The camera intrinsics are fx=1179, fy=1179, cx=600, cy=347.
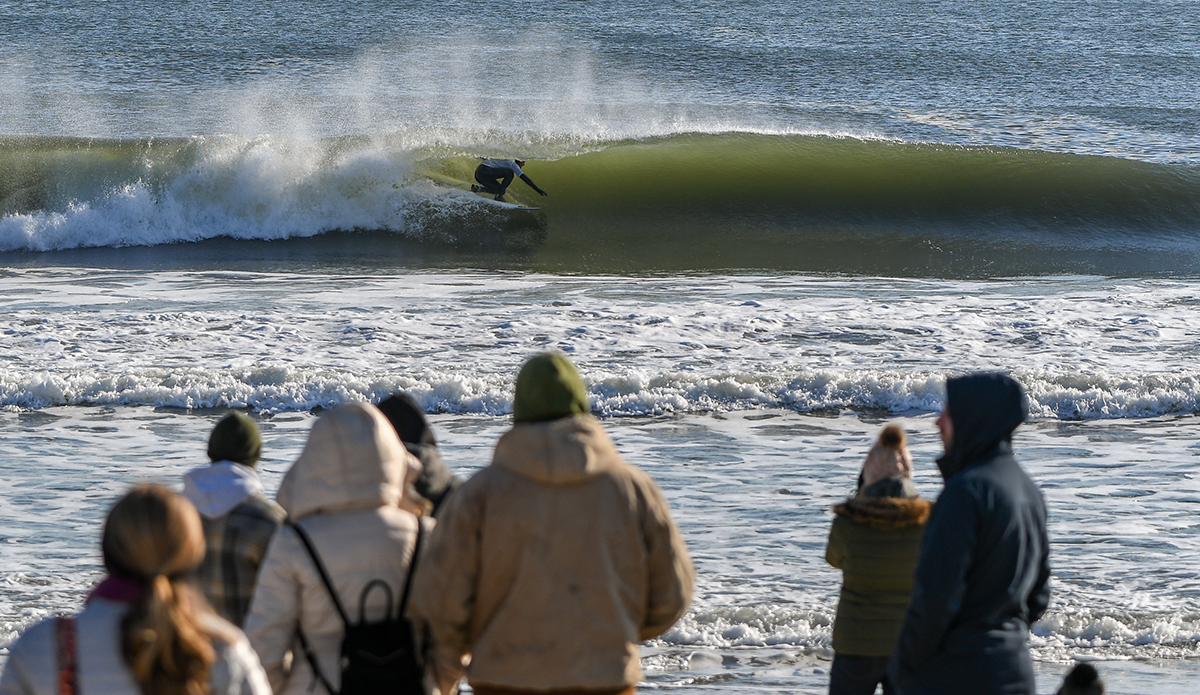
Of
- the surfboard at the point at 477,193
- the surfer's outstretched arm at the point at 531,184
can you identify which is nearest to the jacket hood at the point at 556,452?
the surfboard at the point at 477,193

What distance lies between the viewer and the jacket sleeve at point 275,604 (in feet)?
7.75

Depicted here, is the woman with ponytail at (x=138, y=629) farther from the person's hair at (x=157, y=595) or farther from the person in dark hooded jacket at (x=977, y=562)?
the person in dark hooded jacket at (x=977, y=562)

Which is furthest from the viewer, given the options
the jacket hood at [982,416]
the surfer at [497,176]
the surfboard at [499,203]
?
the surfer at [497,176]

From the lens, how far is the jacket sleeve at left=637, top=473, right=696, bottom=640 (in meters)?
2.37

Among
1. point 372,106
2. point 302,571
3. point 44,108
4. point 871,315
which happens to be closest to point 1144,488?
point 871,315

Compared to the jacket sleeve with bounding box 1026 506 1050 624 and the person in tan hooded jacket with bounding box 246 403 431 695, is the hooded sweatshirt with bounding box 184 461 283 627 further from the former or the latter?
the jacket sleeve with bounding box 1026 506 1050 624

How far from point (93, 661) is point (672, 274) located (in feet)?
43.1

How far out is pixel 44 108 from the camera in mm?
26516

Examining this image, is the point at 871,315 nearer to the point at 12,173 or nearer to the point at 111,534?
the point at 111,534

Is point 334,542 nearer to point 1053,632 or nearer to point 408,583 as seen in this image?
point 408,583

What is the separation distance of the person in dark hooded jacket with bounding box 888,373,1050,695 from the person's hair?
1.45 m

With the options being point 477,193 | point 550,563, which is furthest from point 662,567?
point 477,193

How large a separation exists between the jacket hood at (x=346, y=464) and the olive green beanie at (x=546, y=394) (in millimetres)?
289

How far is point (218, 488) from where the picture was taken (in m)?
2.71
